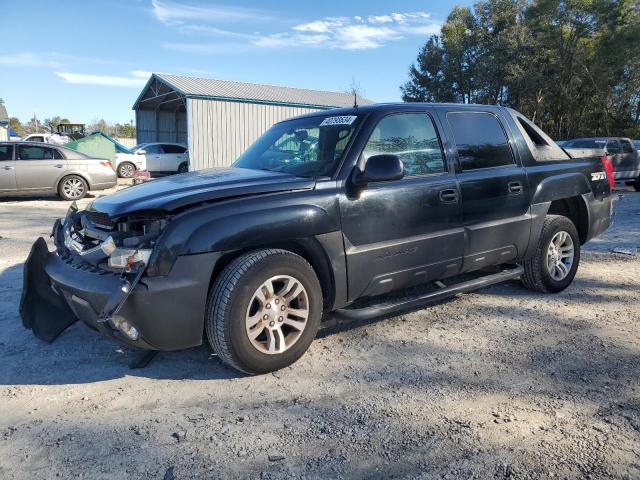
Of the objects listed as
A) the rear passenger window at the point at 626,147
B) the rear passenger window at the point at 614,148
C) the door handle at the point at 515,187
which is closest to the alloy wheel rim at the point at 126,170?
the rear passenger window at the point at 614,148

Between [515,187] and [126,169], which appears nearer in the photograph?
[515,187]

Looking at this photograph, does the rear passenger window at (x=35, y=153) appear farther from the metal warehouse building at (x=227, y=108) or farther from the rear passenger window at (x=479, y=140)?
the rear passenger window at (x=479, y=140)

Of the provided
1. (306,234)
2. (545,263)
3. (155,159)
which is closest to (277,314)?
(306,234)

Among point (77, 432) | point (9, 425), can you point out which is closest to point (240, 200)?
point (77, 432)

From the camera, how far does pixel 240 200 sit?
324 cm

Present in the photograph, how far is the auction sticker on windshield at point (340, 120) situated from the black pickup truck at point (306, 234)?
0.04 feet

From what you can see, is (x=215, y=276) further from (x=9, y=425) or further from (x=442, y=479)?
(x=442, y=479)

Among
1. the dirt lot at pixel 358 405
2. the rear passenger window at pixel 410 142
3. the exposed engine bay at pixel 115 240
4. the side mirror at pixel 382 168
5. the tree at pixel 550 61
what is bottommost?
the dirt lot at pixel 358 405

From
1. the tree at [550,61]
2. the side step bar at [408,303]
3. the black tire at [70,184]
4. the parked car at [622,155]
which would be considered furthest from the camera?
the tree at [550,61]

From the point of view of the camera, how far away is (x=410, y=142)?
4074 mm

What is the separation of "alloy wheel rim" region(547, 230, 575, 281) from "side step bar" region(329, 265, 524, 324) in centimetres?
42

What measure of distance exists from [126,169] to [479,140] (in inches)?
784

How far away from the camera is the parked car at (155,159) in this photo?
859 inches

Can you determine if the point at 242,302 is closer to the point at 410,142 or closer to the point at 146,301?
the point at 146,301
